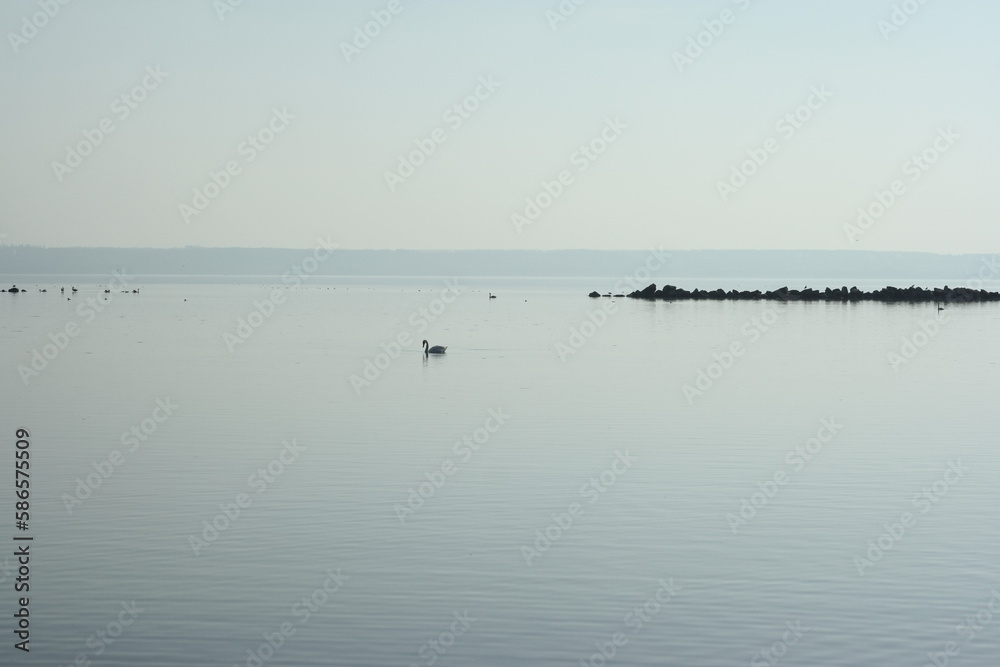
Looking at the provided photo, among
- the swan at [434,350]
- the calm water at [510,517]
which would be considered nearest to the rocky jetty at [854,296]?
the swan at [434,350]

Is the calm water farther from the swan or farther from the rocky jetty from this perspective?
the rocky jetty

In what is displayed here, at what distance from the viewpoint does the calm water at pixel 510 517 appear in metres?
10.1

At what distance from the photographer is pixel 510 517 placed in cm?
1427

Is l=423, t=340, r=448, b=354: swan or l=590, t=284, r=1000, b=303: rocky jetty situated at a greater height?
l=590, t=284, r=1000, b=303: rocky jetty

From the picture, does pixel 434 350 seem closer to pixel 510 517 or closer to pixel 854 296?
pixel 510 517

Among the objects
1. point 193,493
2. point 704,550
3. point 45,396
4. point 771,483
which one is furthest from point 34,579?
point 45,396

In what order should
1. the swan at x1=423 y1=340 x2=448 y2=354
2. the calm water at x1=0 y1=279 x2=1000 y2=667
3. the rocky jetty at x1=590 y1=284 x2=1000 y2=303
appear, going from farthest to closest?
the rocky jetty at x1=590 y1=284 x2=1000 y2=303 → the swan at x1=423 y1=340 x2=448 y2=354 → the calm water at x1=0 y1=279 x2=1000 y2=667

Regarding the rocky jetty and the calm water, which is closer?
the calm water

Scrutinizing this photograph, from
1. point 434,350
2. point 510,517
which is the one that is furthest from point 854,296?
point 510,517

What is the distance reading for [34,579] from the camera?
1135cm

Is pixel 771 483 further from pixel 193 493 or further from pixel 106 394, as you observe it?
pixel 106 394

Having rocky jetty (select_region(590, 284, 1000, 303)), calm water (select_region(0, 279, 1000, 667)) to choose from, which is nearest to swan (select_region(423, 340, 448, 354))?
calm water (select_region(0, 279, 1000, 667))

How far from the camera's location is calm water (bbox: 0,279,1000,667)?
33.2 ft

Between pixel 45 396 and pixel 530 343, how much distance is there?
68.4 feet
